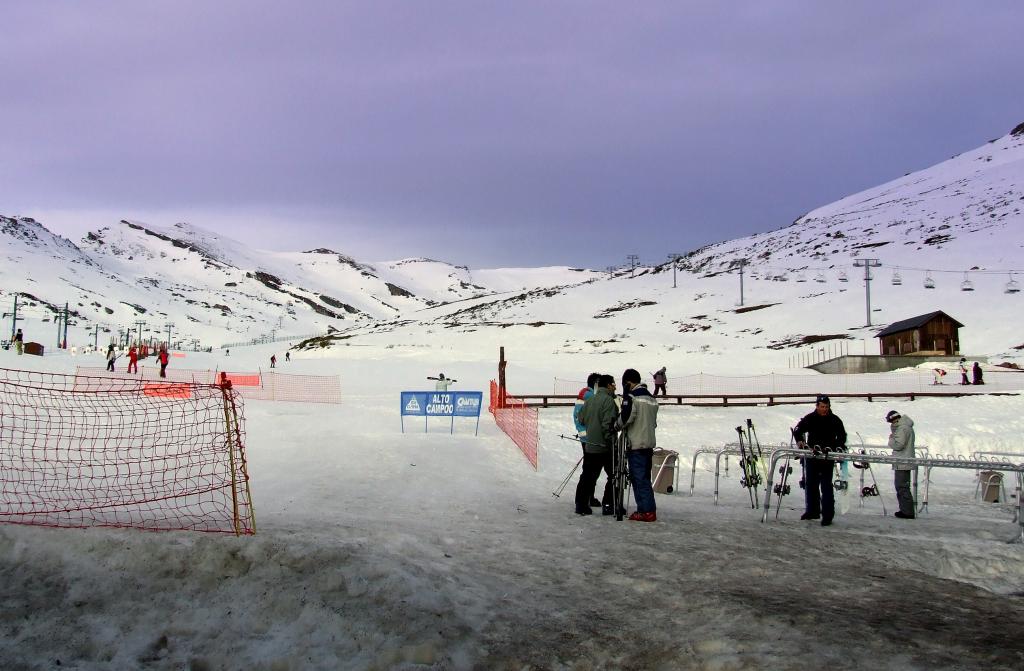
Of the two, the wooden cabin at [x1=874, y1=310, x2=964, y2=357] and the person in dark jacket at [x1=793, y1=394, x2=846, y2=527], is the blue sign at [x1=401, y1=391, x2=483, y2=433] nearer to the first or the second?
the person in dark jacket at [x1=793, y1=394, x2=846, y2=527]

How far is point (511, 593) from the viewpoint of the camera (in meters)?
6.00

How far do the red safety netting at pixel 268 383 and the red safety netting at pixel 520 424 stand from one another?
814 cm

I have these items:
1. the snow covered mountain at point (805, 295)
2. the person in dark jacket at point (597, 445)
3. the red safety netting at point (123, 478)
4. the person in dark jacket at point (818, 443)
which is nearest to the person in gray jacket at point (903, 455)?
the person in dark jacket at point (818, 443)

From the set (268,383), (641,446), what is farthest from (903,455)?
(268,383)

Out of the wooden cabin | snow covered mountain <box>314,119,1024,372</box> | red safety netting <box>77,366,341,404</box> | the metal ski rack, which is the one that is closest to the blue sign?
red safety netting <box>77,366,341,404</box>

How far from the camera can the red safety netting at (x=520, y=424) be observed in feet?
58.8

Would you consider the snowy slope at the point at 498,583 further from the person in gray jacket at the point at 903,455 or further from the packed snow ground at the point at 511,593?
the person in gray jacket at the point at 903,455

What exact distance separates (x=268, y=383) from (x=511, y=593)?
3371 centimetres

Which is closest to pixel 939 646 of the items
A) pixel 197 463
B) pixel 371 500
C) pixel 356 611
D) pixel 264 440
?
pixel 356 611

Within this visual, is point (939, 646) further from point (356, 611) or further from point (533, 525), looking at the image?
point (533, 525)

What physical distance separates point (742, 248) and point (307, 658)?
149474 mm

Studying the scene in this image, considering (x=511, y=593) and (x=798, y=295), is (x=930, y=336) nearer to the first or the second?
(x=798, y=295)

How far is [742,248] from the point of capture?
474 feet

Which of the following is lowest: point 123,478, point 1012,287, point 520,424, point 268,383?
point 123,478
